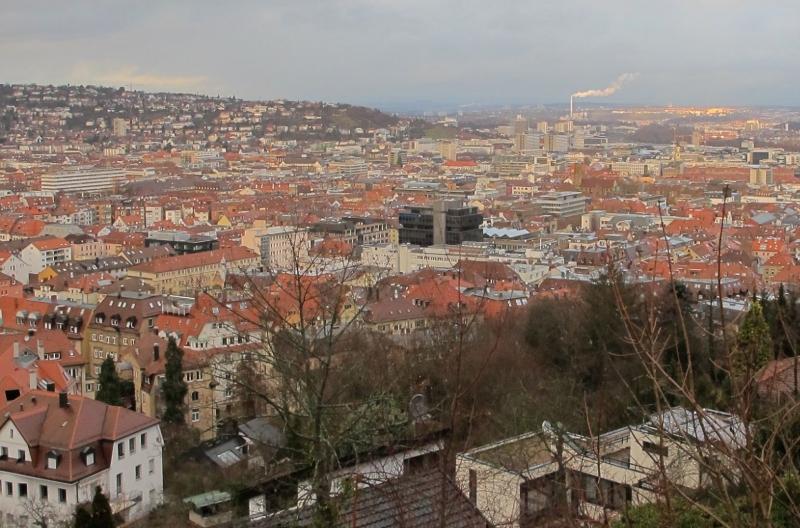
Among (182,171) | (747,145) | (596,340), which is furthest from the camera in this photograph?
(747,145)

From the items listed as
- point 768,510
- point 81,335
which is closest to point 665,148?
point 81,335

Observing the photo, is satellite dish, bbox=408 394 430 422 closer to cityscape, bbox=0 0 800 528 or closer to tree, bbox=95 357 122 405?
cityscape, bbox=0 0 800 528

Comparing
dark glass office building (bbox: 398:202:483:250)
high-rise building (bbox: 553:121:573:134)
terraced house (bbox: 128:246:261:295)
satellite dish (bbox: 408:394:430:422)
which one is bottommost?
terraced house (bbox: 128:246:261:295)

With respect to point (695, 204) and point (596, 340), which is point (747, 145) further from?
point (596, 340)

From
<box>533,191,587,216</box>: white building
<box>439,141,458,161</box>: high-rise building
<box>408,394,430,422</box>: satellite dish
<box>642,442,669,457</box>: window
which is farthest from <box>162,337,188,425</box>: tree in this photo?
<box>439,141,458,161</box>: high-rise building

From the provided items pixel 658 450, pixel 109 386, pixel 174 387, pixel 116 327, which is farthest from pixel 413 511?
pixel 116 327

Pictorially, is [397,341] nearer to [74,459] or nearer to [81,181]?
[74,459]

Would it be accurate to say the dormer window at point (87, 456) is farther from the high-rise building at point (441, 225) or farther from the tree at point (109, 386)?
the high-rise building at point (441, 225)
